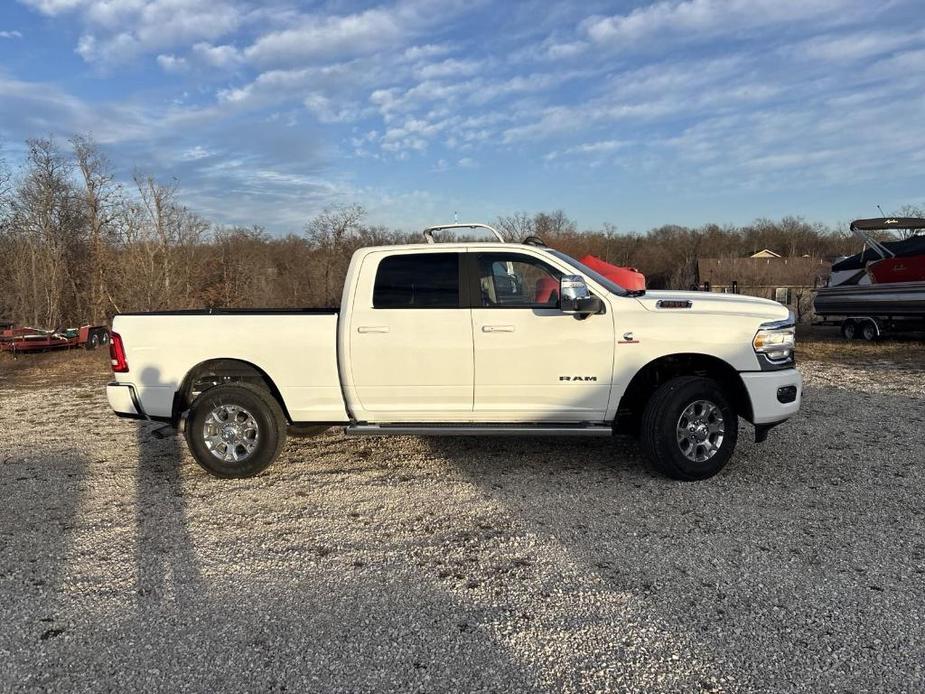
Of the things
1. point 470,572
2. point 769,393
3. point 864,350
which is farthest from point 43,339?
point 864,350

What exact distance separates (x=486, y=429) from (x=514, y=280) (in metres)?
1.29

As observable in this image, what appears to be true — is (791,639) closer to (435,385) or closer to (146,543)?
(435,385)

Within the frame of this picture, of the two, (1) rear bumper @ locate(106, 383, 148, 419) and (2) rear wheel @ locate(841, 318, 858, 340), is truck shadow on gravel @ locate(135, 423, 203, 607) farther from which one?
(2) rear wheel @ locate(841, 318, 858, 340)

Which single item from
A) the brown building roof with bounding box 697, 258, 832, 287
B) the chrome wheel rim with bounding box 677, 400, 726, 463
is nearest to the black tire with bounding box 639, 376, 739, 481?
the chrome wheel rim with bounding box 677, 400, 726, 463

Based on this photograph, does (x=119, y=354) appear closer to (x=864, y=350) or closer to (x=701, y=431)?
(x=701, y=431)

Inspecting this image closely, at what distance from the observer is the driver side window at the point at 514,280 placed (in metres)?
5.39

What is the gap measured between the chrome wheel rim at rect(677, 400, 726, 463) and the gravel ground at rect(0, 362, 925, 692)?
27cm

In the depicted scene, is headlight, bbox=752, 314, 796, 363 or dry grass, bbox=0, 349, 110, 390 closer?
headlight, bbox=752, 314, 796, 363

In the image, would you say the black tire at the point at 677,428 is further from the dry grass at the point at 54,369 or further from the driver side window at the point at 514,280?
the dry grass at the point at 54,369

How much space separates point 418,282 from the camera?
5473 mm

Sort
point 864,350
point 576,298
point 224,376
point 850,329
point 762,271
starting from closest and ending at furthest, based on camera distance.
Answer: point 576,298 → point 224,376 → point 864,350 → point 850,329 → point 762,271

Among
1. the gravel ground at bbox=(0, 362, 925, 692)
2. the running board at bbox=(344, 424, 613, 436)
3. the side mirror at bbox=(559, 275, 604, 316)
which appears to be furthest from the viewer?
the running board at bbox=(344, 424, 613, 436)

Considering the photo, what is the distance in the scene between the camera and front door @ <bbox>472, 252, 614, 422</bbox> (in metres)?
5.24

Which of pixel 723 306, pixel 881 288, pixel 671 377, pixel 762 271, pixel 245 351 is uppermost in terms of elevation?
pixel 762 271
